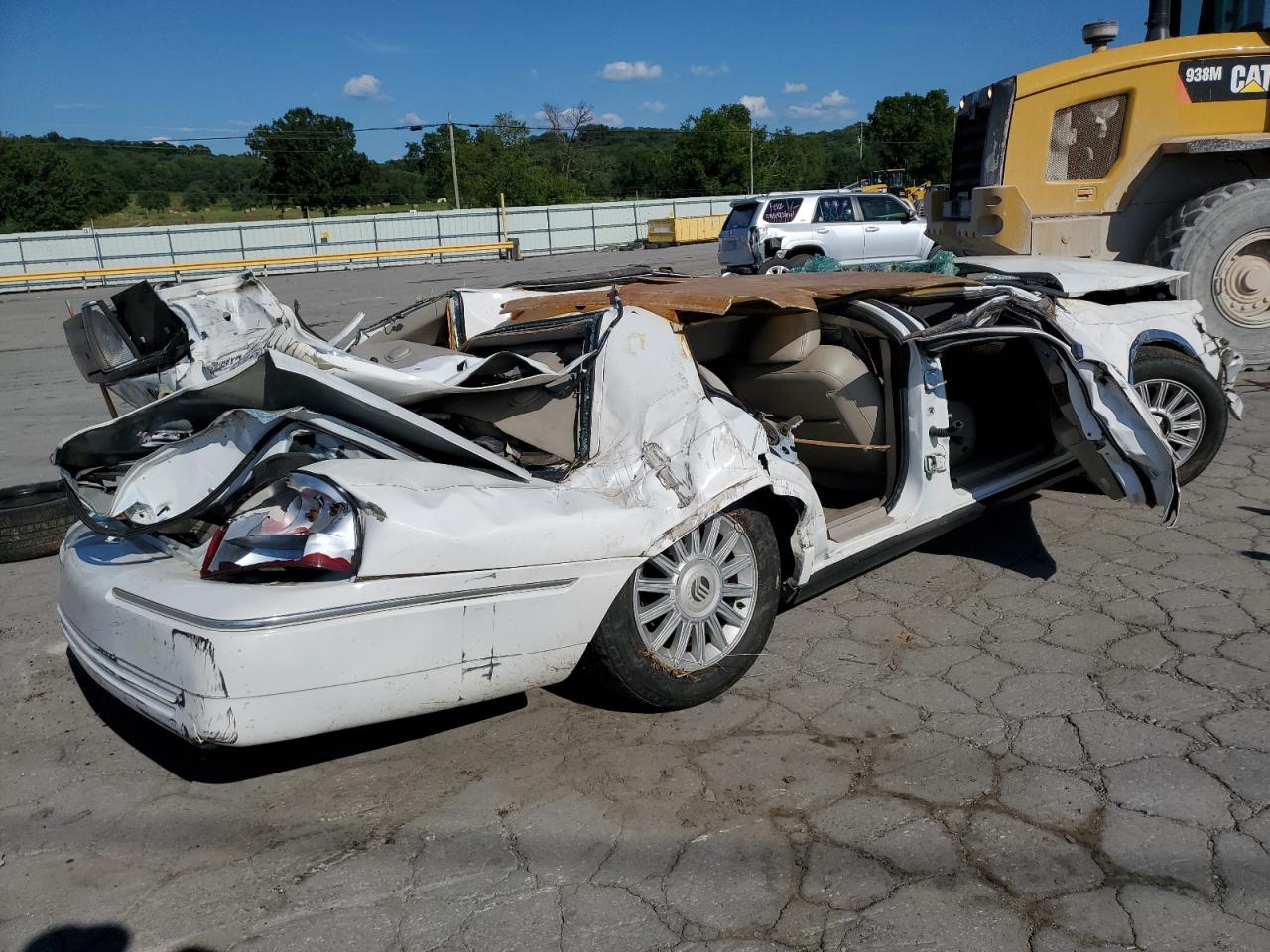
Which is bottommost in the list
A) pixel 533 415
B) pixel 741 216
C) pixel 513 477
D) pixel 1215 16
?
pixel 513 477

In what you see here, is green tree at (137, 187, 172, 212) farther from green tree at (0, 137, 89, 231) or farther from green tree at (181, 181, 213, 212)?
green tree at (0, 137, 89, 231)

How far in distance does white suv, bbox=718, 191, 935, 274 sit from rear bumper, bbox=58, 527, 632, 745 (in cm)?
1659

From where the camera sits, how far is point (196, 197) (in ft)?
247

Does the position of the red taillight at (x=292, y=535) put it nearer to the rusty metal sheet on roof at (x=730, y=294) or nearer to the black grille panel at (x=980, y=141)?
the rusty metal sheet on roof at (x=730, y=294)

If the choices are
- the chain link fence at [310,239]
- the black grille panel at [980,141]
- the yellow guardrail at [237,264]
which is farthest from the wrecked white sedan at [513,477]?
the chain link fence at [310,239]

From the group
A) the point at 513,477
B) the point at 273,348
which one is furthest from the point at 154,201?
the point at 513,477

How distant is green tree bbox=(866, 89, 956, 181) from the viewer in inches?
3280

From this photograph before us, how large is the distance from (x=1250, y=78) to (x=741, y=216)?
11.9 metres

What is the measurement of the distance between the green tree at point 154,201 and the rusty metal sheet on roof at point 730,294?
251 ft

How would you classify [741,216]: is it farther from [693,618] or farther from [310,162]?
[310,162]

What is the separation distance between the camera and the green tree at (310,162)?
65.7m

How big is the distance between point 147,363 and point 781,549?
2519 mm

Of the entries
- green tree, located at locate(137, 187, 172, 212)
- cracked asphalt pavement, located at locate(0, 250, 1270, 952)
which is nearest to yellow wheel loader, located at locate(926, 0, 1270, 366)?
cracked asphalt pavement, located at locate(0, 250, 1270, 952)

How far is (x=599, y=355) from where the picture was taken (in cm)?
353
